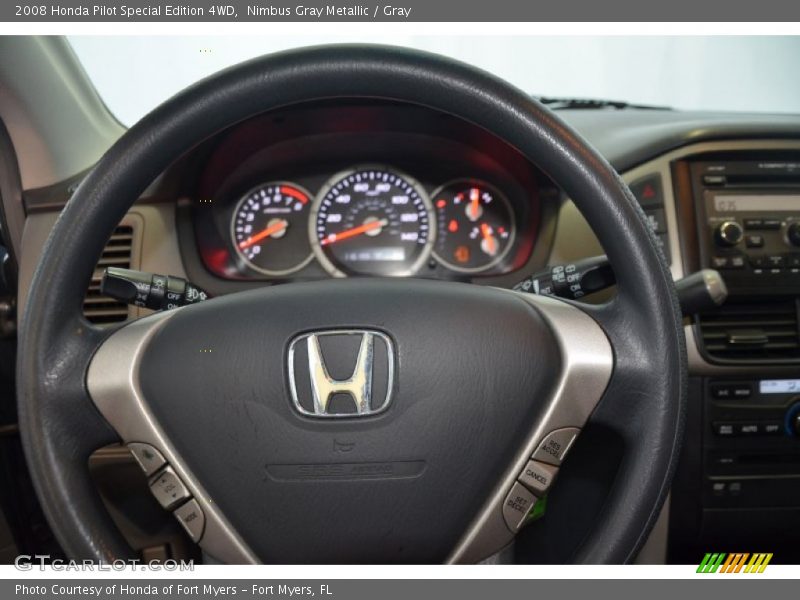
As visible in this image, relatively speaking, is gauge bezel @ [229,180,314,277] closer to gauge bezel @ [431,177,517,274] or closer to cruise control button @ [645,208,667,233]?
gauge bezel @ [431,177,517,274]

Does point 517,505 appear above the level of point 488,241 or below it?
below

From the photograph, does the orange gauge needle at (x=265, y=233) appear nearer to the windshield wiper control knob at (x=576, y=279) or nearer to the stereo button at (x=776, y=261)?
the windshield wiper control knob at (x=576, y=279)

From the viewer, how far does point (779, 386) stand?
1438mm

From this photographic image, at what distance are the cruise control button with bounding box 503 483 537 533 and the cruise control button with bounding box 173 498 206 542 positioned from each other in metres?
0.34

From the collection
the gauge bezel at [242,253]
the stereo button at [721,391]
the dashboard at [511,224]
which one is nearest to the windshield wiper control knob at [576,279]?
the dashboard at [511,224]

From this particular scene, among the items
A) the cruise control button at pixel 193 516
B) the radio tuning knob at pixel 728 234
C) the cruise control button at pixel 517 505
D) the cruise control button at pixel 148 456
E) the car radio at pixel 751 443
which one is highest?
the radio tuning knob at pixel 728 234

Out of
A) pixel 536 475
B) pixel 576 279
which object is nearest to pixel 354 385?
pixel 536 475

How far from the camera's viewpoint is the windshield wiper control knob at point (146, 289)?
0.87 meters

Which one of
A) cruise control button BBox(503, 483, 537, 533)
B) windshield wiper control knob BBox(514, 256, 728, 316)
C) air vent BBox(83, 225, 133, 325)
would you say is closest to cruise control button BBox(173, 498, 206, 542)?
cruise control button BBox(503, 483, 537, 533)

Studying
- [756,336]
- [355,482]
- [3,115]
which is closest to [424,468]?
[355,482]

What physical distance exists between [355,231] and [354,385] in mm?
991

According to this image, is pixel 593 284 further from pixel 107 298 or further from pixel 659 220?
pixel 107 298

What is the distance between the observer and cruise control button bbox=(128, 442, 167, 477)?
78 centimetres

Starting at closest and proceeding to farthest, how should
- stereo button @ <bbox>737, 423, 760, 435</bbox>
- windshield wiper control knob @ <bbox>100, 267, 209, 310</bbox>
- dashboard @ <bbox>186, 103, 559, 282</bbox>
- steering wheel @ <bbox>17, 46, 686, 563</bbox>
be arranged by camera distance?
steering wheel @ <bbox>17, 46, 686, 563</bbox> < windshield wiper control knob @ <bbox>100, 267, 209, 310</bbox> < stereo button @ <bbox>737, 423, 760, 435</bbox> < dashboard @ <bbox>186, 103, 559, 282</bbox>
